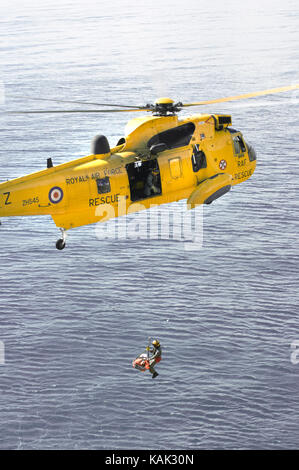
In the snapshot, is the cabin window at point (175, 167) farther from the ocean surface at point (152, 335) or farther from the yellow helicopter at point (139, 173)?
the ocean surface at point (152, 335)

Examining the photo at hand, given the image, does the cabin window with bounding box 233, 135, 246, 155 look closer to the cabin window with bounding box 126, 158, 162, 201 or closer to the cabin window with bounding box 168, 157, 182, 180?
the cabin window with bounding box 168, 157, 182, 180

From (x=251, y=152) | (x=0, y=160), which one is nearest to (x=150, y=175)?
(x=251, y=152)

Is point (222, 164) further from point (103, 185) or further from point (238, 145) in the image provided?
point (103, 185)

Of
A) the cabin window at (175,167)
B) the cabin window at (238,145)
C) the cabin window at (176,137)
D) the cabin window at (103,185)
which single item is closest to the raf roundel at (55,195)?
the cabin window at (103,185)

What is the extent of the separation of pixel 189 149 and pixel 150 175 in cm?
427

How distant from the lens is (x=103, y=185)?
51812 mm

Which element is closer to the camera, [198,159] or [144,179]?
[144,179]

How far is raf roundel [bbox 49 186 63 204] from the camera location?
1978 inches

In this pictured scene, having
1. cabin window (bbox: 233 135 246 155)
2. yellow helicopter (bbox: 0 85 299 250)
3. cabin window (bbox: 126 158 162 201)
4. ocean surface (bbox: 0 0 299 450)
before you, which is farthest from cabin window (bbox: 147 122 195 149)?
ocean surface (bbox: 0 0 299 450)

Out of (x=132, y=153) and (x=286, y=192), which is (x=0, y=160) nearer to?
→ (x=286, y=192)

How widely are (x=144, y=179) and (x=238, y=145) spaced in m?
10.6

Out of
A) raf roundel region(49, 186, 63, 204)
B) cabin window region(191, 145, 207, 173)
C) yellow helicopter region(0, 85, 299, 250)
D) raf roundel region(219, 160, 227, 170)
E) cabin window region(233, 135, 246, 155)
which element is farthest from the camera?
cabin window region(233, 135, 246, 155)

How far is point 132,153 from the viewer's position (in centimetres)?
5331

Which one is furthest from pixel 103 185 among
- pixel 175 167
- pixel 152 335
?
pixel 152 335
